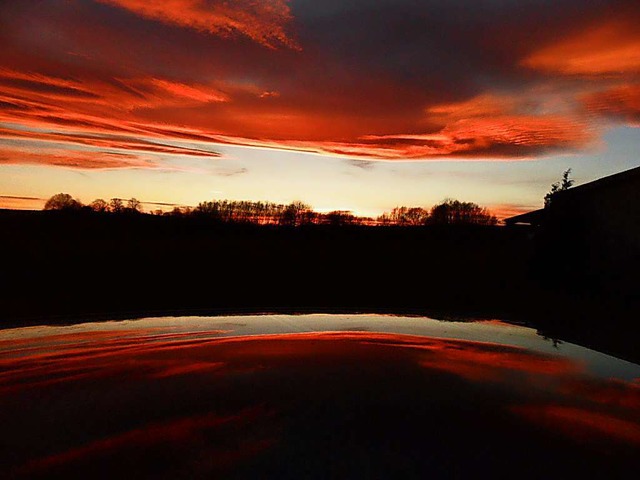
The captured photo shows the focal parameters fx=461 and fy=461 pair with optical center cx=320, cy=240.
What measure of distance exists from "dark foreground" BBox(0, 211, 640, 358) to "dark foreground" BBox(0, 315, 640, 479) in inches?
102

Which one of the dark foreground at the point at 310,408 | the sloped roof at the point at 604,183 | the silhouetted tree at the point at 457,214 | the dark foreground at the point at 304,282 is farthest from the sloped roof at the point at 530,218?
the silhouetted tree at the point at 457,214

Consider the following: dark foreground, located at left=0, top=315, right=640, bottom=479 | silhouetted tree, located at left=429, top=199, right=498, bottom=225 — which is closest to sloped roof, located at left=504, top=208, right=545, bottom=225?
dark foreground, located at left=0, top=315, right=640, bottom=479

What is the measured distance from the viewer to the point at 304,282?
18672 millimetres

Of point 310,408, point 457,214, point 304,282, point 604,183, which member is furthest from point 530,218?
point 457,214

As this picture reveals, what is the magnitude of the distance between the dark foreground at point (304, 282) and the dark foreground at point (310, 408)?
2600 millimetres

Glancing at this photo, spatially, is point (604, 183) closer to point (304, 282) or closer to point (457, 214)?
point (304, 282)

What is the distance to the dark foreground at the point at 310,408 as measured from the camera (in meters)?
3.21

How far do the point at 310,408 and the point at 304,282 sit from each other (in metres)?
14.5

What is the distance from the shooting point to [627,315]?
1173 cm

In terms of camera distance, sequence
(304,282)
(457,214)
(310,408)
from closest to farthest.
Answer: (310,408), (304,282), (457,214)

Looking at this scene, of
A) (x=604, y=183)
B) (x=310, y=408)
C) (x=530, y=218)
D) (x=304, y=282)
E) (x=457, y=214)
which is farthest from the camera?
(x=457, y=214)

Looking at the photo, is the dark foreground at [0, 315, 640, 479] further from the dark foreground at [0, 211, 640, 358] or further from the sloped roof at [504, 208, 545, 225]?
the sloped roof at [504, 208, 545, 225]

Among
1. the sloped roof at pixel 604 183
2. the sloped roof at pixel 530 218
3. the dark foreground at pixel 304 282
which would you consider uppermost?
the sloped roof at pixel 604 183

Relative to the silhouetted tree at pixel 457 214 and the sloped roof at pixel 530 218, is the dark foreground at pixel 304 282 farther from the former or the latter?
the silhouetted tree at pixel 457 214
